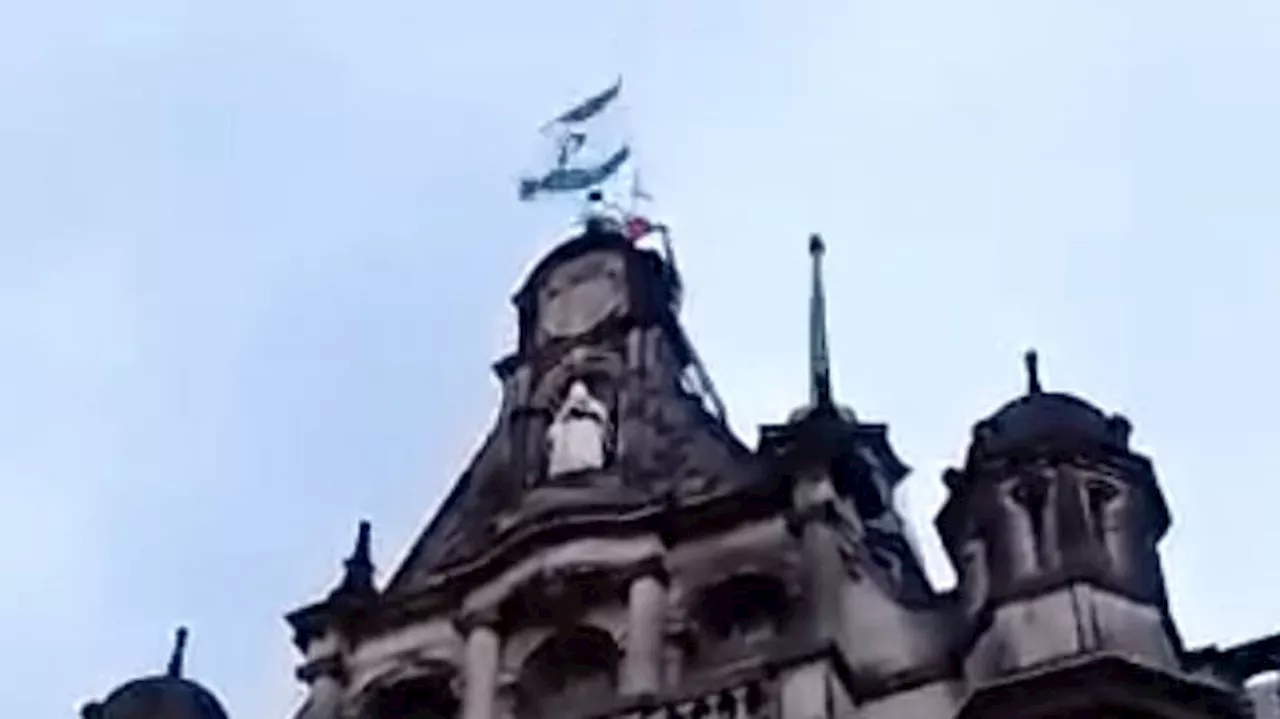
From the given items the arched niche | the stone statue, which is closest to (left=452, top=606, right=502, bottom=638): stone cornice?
the arched niche

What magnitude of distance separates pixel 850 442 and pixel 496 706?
372cm

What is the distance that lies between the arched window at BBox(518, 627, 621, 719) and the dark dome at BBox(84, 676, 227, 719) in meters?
3.11

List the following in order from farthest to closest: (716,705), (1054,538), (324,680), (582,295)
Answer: (582,295) < (324,680) < (1054,538) < (716,705)

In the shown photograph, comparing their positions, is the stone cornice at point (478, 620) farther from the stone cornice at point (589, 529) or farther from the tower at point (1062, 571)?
the tower at point (1062, 571)

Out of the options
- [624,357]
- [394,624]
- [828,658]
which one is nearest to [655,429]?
[624,357]

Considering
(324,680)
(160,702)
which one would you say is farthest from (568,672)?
(160,702)

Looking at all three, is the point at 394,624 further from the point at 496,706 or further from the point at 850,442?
the point at 850,442

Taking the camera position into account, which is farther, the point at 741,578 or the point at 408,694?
the point at 408,694

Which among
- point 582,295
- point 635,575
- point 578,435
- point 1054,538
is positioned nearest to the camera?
point 1054,538

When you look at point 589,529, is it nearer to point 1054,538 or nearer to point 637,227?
point 1054,538

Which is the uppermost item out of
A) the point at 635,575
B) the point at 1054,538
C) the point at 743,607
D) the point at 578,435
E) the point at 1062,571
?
the point at 578,435

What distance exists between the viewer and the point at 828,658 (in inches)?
927

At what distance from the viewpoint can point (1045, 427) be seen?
81.9 ft

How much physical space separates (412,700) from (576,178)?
25.6ft
